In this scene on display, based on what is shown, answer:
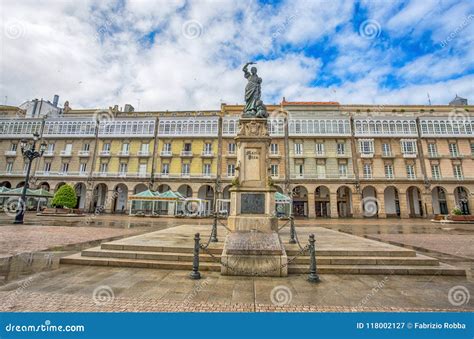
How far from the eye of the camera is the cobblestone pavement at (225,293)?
3912 mm

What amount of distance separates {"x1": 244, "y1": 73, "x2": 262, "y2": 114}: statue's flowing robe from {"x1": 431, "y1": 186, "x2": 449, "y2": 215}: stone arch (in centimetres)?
3760

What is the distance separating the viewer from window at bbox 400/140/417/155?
33594mm

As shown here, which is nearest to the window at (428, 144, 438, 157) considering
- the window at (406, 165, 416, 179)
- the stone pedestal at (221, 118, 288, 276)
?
the window at (406, 165, 416, 179)

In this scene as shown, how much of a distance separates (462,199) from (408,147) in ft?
32.1

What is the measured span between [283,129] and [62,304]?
34.0 m

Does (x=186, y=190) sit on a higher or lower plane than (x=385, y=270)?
higher

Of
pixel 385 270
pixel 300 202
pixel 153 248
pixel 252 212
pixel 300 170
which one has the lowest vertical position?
pixel 385 270

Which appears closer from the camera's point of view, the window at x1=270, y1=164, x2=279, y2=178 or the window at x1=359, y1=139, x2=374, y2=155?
the window at x1=359, y1=139, x2=374, y2=155

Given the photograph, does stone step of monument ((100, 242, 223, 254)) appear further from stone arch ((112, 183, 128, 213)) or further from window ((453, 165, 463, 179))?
window ((453, 165, 463, 179))

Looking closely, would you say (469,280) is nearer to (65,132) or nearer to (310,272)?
(310,272)

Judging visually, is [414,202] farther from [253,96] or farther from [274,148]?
[253,96]

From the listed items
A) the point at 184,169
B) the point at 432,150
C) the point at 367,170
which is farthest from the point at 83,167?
the point at 432,150

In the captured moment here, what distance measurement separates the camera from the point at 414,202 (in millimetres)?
35594

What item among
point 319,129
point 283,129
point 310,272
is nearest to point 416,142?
point 319,129
